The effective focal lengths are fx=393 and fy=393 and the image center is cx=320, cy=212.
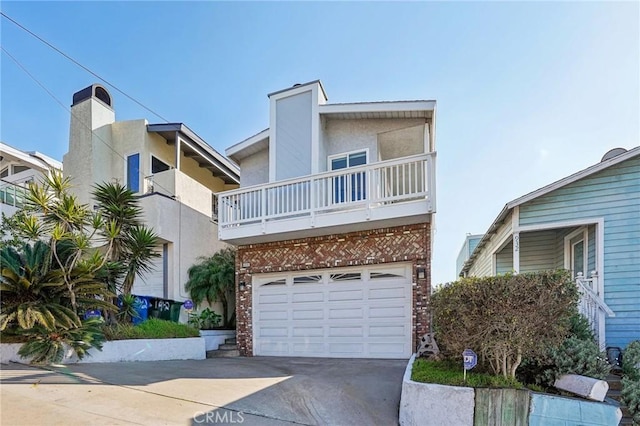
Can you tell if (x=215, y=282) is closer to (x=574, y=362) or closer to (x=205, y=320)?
(x=205, y=320)

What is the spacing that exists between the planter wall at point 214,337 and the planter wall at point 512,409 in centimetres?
764

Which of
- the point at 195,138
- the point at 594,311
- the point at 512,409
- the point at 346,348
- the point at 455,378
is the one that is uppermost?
the point at 195,138

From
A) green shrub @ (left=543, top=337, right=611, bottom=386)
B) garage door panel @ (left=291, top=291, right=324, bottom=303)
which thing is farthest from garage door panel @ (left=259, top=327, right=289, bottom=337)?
green shrub @ (left=543, top=337, right=611, bottom=386)

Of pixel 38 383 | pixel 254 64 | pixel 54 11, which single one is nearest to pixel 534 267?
pixel 254 64

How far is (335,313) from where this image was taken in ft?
33.8

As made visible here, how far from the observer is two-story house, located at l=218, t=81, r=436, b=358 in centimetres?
948

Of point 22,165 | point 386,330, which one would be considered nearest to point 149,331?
point 386,330

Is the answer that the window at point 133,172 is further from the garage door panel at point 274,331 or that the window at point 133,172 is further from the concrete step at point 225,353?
the garage door panel at point 274,331

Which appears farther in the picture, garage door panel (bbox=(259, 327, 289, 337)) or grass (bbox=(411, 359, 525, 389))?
garage door panel (bbox=(259, 327, 289, 337))

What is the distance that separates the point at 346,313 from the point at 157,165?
10079mm

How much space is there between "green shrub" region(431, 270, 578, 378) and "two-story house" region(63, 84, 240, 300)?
403 inches

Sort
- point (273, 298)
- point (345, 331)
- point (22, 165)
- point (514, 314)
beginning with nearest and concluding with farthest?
point (514, 314) → point (345, 331) → point (273, 298) → point (22, 165)

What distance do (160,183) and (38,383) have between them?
366 inches

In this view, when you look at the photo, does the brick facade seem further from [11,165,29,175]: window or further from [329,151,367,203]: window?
[11,165,29,175]: window
